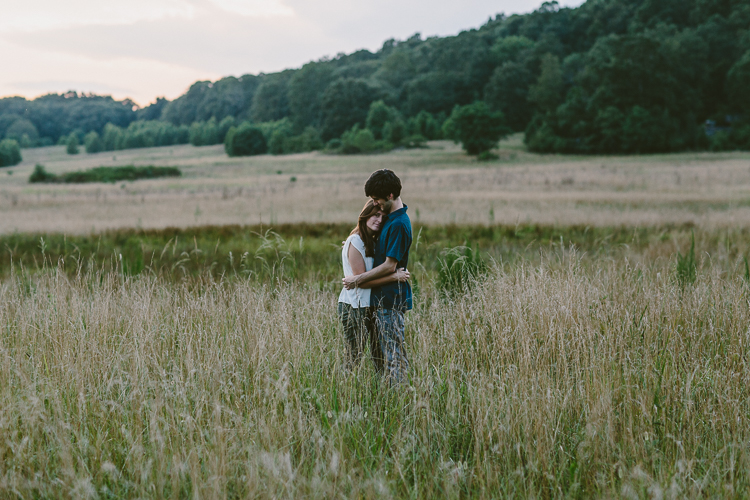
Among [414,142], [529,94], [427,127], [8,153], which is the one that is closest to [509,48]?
[529,94]

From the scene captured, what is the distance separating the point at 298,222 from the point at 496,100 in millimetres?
83405

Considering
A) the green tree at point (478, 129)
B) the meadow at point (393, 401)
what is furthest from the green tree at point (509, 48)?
the meadow at point (393, 401)

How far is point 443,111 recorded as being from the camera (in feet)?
320

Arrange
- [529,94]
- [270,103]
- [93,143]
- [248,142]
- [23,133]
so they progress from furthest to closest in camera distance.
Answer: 1. [270,103]
2. [93,143]
3. [23,133]
4. [248,142]
5. [529,94]

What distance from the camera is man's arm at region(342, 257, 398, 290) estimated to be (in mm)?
3857

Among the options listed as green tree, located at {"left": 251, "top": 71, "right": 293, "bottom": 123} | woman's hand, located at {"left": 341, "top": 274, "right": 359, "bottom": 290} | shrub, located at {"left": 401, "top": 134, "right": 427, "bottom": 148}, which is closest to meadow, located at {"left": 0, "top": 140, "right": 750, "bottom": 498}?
woman's hand, located at {"left": 341, "top": 274, "right": 359, "bottom": 290}

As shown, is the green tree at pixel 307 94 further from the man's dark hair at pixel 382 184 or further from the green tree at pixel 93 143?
the man's dark hair at pixel 382 184

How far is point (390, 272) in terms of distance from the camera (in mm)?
3902

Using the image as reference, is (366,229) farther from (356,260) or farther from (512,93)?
(512,93)

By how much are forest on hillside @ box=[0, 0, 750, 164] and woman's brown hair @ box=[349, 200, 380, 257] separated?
2576 inches

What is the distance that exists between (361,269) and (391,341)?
0.61m

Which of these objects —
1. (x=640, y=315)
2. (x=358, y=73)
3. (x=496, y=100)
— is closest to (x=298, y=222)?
(x=640, y=315)

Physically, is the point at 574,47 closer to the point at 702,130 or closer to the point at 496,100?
the point at 496,100

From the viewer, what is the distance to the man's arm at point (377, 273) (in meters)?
3.86
